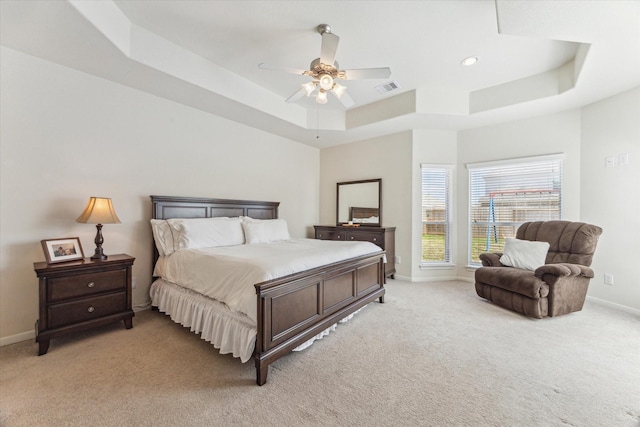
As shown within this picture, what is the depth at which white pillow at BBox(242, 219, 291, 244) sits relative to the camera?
144 inches

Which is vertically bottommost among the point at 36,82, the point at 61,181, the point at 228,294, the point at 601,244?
the point at 228,294

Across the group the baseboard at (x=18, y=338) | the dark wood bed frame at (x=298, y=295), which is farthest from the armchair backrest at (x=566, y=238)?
the baseboard at (x=18, y=338)

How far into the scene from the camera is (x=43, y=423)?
1551mm

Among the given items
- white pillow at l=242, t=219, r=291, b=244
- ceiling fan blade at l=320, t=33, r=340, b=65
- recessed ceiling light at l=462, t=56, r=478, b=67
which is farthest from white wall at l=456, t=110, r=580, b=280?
ceiling fan blade at l=320, t=33, r=340, b=65

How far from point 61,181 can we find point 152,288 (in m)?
1.53

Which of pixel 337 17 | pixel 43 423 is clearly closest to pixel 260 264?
pixel 43 423

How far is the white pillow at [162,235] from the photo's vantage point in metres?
3.16

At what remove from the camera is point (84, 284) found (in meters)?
2.49

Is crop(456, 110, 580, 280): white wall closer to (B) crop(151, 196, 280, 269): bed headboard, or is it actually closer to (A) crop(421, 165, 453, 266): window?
(A) crop(421, 165, 453, 266): window

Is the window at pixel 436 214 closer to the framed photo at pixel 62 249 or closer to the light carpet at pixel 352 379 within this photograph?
the light carpet at pixel 352 379

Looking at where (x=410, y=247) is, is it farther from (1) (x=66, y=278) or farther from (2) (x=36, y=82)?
(2) (x=36, y=82)

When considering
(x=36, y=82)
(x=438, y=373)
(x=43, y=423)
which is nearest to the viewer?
(x=43, y=423)

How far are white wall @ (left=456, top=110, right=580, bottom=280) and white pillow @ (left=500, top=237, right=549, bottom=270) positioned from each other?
0.89 meters

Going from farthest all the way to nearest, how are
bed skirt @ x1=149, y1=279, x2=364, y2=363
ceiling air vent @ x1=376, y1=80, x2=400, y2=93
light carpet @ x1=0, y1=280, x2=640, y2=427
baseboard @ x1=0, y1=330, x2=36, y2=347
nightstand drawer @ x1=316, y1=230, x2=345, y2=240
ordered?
nightstand drawer @ x1=316, y1=230, x2=345, y2=240, ceiling air vent @ x1=376, y1=80, x2=400, y2=93, baseboard @ x1=0, y1=330, x2=36, y2=347, bed skirt @ x1=149, y1=279, x2=364, y2=363, light carpet @ x1=0, y1=280, x2=640, y2=427
